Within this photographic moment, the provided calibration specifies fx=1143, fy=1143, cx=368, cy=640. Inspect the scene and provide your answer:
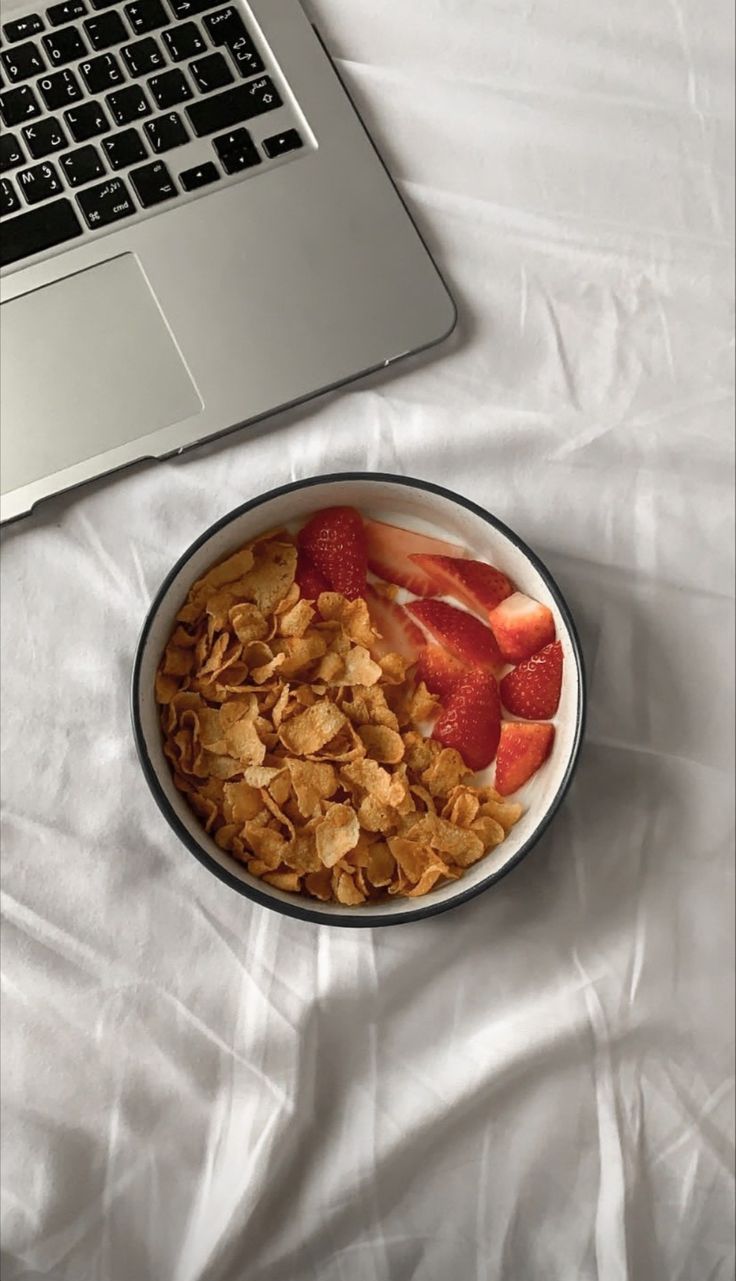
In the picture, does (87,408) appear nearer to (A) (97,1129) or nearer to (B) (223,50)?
(B) (223,50)

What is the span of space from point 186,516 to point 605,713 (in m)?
0.22

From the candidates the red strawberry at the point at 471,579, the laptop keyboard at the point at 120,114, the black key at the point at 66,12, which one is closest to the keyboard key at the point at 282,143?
the laptop keyboard at the point at 120,114

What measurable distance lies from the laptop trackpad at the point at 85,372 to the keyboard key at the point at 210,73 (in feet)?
0.30

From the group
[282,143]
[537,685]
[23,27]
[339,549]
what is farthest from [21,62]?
[537,685]

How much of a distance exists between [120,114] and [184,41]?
50 mm

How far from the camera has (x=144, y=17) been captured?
53 cm

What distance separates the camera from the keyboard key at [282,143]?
1.77 ft

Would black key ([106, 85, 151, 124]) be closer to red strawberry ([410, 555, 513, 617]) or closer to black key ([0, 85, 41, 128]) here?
black key ([0, 85, 41, 128])

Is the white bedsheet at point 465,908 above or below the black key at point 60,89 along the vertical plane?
below

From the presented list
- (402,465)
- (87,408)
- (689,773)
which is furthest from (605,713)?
(87,408)

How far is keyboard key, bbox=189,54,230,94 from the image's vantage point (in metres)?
0.53

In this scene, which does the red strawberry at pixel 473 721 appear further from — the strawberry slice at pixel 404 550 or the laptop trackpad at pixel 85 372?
the laptop trackpad at pixel 85 372

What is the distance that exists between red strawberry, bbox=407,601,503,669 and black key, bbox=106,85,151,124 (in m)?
0.26

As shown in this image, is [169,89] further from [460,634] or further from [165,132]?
[460,634]
